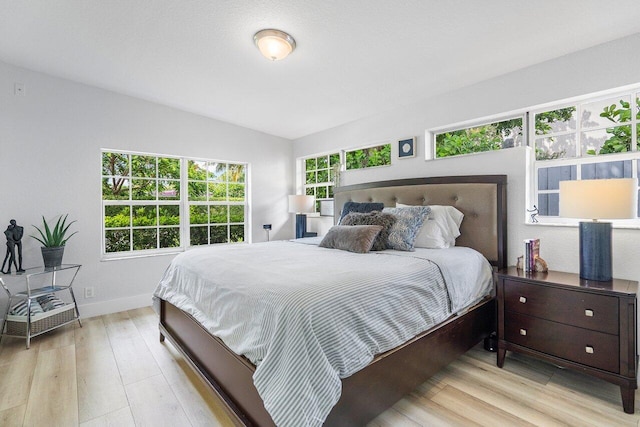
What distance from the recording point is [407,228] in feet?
8.30

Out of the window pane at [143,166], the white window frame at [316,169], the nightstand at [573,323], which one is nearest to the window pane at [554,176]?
the nightstand at [573,323]

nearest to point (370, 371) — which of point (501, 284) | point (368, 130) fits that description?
point (501, 284)

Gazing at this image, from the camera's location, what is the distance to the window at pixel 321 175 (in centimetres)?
450

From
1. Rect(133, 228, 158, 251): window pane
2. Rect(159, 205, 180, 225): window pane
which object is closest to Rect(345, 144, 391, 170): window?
Rect(159, 205, 180, 225): window pane

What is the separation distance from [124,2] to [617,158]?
3664mm

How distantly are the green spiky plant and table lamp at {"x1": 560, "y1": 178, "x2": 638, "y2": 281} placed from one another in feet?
14.1

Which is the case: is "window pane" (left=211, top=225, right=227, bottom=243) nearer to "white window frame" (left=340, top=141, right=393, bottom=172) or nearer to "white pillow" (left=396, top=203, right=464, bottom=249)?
"white window frame" (left=340, top=141, right=393, bottom=172)

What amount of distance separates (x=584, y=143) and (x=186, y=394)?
11.3 feet

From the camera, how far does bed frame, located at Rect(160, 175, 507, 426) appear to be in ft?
4.60

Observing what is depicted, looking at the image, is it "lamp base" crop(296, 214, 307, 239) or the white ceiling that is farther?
"lamp base" crop(296, 214, 307, 239)

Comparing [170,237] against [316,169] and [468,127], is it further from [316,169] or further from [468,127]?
[468,127]

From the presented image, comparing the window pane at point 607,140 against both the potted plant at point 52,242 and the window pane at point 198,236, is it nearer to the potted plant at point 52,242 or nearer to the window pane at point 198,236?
the window pane at point 198,236

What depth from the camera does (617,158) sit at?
2219mm

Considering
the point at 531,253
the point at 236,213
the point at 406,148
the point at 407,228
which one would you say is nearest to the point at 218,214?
the point at 236,213
